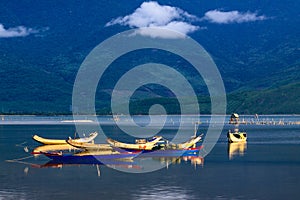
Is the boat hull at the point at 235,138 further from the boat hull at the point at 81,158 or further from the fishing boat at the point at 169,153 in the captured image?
the boat hull at the point at 81,158

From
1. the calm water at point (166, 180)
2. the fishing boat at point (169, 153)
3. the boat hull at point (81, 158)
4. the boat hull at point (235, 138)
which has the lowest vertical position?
the calm water at point (166, 180)

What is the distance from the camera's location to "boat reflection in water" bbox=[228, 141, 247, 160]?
98500 mm

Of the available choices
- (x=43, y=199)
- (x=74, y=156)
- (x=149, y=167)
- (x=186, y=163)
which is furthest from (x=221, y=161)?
(x=43, y=199)

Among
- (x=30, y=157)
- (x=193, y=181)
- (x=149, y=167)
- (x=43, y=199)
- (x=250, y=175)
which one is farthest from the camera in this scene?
(x=30, y=157)

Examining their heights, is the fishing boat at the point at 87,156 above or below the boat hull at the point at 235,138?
below

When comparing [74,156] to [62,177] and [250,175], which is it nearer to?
[62,177]

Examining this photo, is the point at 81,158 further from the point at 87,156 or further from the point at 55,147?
the point at 55,147

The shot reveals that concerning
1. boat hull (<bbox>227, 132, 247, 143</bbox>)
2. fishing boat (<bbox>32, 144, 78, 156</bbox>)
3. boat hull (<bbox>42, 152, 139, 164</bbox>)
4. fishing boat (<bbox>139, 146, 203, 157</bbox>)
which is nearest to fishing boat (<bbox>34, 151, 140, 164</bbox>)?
boat hull (<bbox>42, 152, 139, 164</bbox>)

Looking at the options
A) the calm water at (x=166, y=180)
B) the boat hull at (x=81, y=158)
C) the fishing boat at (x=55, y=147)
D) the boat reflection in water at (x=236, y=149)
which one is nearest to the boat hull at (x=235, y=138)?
the boat reflection in water at (x=236, y=149)

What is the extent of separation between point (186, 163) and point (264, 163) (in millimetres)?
9599

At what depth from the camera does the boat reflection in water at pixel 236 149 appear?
98.5 m

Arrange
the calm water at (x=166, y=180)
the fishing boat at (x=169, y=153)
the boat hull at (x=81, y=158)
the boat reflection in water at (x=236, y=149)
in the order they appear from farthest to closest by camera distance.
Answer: the boat reflection in water at (x=236, y=149)
the fishing boat at (x=169, y=153)
the boat hull at (x=81, y=158)
the calm water at (x=166, y=180)

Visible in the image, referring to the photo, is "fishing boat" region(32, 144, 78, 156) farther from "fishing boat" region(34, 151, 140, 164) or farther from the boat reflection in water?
the boat reflection in water

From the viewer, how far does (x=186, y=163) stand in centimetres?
8500
